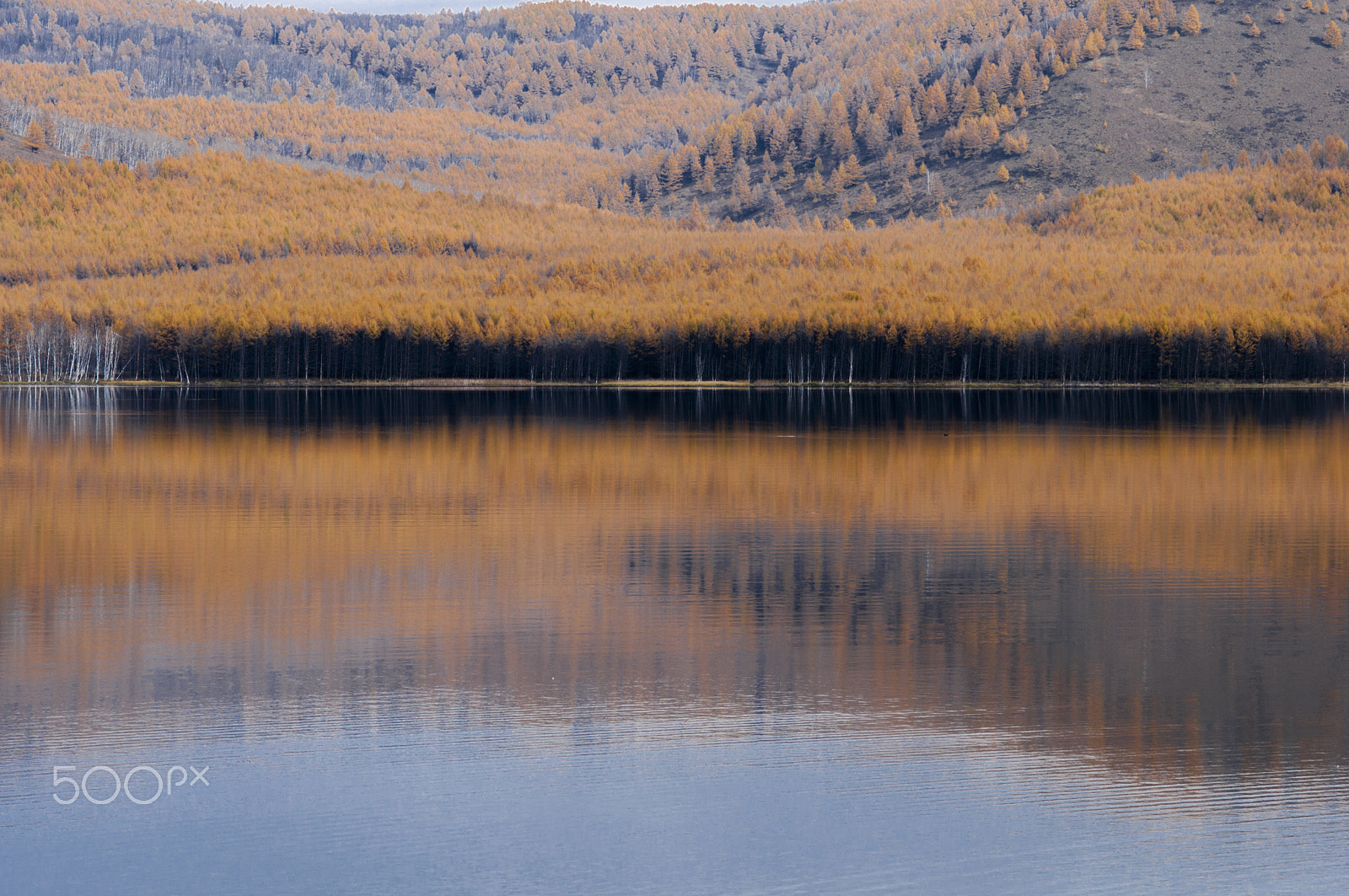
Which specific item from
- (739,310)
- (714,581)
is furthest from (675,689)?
(739,310)

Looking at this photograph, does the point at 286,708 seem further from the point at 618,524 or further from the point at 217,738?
the point at 618,524

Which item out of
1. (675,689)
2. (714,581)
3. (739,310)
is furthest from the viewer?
(739,310)

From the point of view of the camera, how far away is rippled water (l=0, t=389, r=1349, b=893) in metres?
11.7

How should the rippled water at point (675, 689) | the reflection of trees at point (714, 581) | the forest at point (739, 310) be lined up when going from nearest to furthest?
1. the rippled water at point (675, 689)
2. the reflection of trees at point (714, 581)
3. the forest at point (739, 310)

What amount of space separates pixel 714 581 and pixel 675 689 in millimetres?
6742

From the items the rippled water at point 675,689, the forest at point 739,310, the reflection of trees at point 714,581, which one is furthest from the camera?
the forest at point 739,310

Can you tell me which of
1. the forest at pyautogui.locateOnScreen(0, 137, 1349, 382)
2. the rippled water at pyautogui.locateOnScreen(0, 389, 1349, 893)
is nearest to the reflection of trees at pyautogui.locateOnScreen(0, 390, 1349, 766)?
the rippled water at pyautogui.locateOnScreen(0, 389, 1349, 893)

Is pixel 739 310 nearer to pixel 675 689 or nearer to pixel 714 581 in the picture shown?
pixel 714 581

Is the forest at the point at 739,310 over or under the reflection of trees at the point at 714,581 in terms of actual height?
over

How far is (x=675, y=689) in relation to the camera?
16.1 m

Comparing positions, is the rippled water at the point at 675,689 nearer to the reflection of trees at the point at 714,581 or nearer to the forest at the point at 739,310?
the reflection of trees at the point at 714,581

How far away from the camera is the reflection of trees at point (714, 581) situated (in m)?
16.2

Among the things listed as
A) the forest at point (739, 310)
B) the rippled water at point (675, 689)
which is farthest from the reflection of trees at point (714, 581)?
the forest at point (739, 310)

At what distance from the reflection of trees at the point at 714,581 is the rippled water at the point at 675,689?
0.10 m
